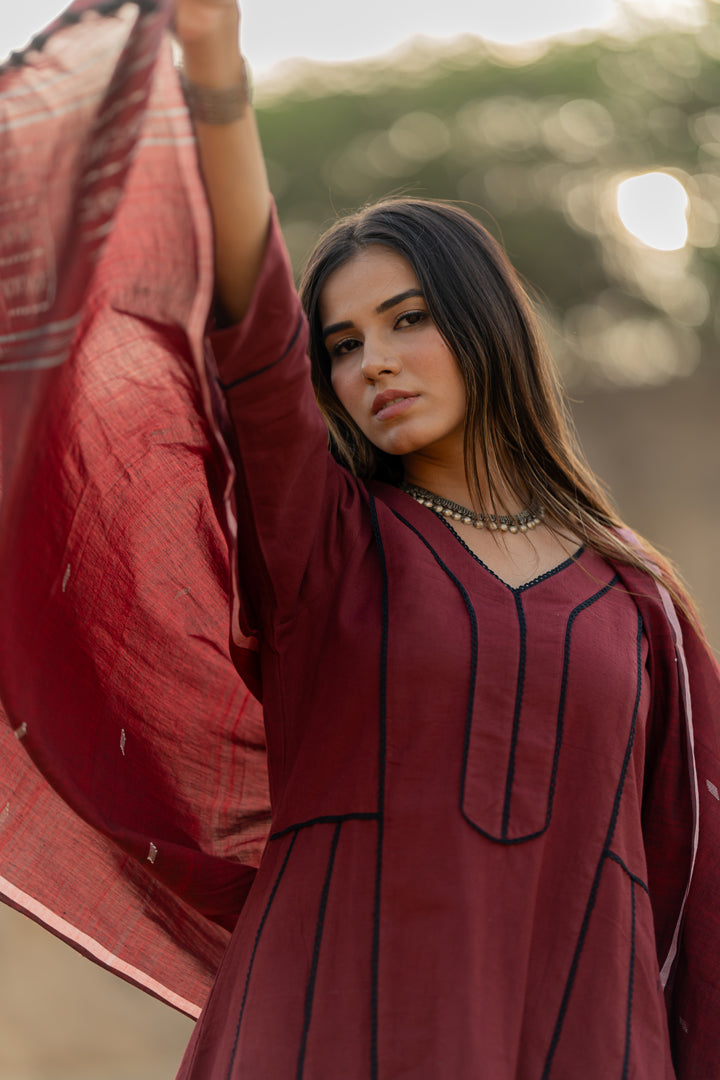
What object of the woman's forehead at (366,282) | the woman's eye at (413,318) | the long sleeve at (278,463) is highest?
the woman's forehead at (366,282)

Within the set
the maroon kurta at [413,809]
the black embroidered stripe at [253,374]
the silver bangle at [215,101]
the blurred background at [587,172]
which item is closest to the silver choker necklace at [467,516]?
the maroon kurta at [413,809]

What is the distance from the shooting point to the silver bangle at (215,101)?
0.97 metres

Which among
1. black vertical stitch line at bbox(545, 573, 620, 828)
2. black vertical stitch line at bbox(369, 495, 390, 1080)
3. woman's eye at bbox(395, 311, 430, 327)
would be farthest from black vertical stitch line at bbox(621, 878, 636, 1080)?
woman's eye at bbox(395, 311, 430, 327)

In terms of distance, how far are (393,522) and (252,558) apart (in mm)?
207

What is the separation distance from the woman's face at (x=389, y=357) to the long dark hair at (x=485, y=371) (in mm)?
17

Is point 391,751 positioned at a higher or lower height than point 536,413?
lower

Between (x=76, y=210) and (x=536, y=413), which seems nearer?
(x=76, y=210)

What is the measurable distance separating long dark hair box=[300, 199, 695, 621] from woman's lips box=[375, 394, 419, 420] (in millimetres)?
83

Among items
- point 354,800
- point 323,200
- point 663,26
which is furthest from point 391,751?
point 663,26

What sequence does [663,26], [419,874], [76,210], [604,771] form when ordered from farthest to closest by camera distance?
[663,26]
[604,771]
[419,874]
[76,210]

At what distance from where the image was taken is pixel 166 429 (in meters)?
1.17

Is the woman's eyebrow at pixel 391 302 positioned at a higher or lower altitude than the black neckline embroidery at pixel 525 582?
→ higher

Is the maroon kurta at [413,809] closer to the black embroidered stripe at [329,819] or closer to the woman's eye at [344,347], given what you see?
the black embroidered stripe at [329,819]

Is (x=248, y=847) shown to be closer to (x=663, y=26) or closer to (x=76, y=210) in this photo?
(x=76, y=210)
